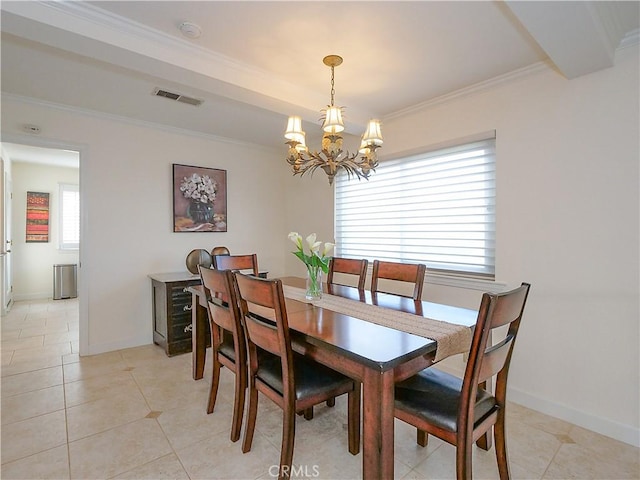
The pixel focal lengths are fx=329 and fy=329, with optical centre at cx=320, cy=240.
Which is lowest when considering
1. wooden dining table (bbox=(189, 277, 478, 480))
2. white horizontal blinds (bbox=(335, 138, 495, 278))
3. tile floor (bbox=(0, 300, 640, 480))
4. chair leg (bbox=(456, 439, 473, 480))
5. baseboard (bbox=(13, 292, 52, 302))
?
tile floor (bbox=(0, 300, 640, 480))

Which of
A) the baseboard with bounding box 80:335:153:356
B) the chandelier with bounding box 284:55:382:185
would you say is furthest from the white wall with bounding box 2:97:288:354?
the chandelier with bounding box 284:55:382:185

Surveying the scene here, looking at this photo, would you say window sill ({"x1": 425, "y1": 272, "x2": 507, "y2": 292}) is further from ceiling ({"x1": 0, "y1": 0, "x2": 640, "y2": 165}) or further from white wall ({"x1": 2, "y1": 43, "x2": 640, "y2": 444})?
ceiling ({"x1": 0, "y1": 0, "x2": 640, "y2": 165})

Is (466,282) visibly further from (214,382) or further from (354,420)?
(214,382)

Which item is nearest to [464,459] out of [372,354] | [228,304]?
[372,354]

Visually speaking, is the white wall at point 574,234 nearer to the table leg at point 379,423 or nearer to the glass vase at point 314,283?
the glass vase at point 314,283

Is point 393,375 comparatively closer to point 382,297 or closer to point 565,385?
point 382,297

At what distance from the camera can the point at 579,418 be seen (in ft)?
7.07

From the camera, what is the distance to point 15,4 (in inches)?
62.6

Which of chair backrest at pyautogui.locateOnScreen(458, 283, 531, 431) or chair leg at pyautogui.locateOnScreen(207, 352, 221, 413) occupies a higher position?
chair backrest at pyautogui.locateOnScreen(458, 283, 531, 431)

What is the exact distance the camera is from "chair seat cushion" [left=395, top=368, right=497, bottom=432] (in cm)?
138

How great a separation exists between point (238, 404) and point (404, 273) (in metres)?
1.43

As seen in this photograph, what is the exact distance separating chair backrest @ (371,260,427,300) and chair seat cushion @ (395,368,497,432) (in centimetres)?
74

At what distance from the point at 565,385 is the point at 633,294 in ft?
2.44

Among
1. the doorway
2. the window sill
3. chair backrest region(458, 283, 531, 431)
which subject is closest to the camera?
→ chair backrest region(458, 283, 531, 431)
